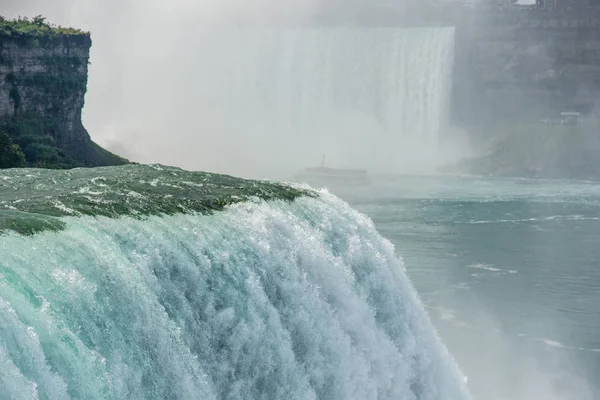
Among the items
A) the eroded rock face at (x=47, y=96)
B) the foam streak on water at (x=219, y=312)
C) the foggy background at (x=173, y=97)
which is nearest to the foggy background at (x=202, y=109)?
the foggy background at (x=173, y=97)

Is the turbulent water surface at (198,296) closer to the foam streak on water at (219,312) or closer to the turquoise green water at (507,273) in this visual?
the foam streak on water at (219,312)

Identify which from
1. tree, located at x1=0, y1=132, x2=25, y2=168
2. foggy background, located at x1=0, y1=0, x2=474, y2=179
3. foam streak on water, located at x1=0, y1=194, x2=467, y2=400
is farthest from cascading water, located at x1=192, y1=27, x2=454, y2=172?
foam streak on water, located at x1=0, y1=194, x2=467, y2=400

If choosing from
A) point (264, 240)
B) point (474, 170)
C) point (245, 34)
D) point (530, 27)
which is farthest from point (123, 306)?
point (245, 34)

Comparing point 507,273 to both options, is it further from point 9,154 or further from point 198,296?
point 198,296

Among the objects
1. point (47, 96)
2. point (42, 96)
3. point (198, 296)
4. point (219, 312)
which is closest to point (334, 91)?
point (47, 96)

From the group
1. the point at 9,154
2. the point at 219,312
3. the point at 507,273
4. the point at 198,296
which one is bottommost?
the point at 507,273

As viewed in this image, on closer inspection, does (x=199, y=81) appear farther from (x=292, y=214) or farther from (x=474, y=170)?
(x=292, y=214)
